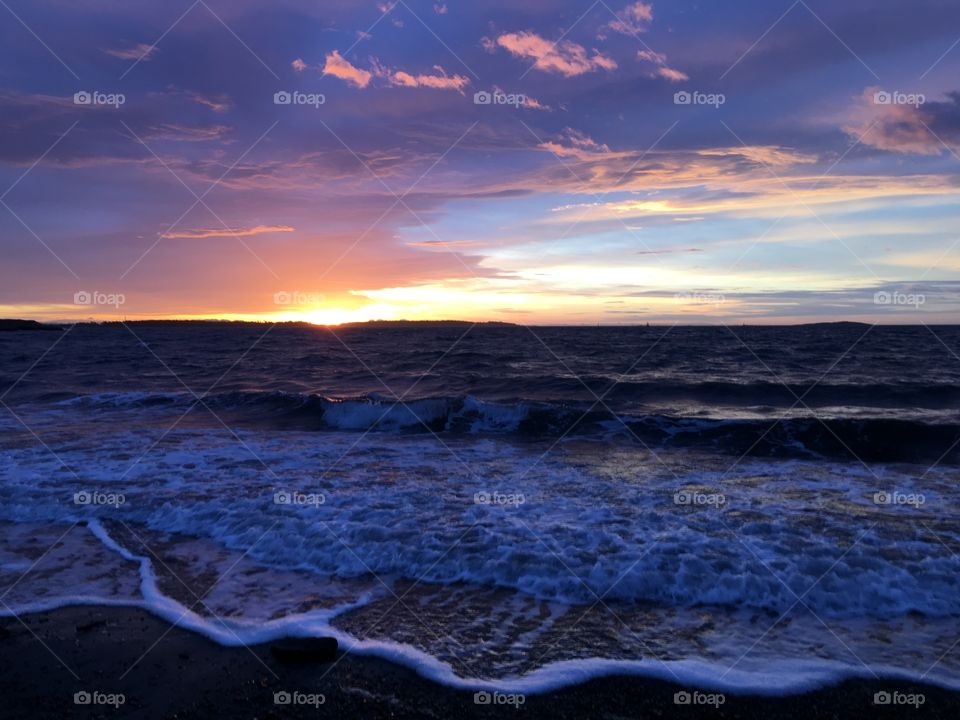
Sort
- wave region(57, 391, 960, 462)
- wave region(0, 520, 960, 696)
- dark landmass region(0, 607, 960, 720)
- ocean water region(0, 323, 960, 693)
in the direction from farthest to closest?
1. wave region(57, 391, 960, 462)
2. ocean water region(0, 323, 960, 693)
3. wave region(0, 520, 960, 696)
4. dark landmass region(0, 607, 960, 720)

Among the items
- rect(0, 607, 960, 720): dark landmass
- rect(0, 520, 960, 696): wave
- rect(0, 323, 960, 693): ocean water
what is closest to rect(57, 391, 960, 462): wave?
rect(0, 323, 960, 693): ocean water

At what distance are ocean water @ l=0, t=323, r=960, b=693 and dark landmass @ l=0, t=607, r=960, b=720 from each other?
21 cm

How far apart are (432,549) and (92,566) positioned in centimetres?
427

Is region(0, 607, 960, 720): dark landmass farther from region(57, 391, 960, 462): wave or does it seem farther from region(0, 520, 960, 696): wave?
region(57, 391, 960, 462): wave

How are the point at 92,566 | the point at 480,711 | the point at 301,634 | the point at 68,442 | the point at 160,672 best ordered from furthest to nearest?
the point at 68,442
the point at 92,566
the point at 301,634
the point at 160,672
the point at 480,711

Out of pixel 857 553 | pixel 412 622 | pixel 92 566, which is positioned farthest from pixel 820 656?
pixel 92 566

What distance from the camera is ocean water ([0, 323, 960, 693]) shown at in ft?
19.2

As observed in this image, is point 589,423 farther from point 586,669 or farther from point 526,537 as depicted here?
point 586,669

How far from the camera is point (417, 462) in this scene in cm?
1416

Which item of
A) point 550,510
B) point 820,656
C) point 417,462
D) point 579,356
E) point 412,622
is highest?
point 579,356

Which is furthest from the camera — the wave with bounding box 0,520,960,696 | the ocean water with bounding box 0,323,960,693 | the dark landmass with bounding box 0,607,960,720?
the ocean water with bounding box 0,323,960,693

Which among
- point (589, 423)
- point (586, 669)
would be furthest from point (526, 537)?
point (589, 423)

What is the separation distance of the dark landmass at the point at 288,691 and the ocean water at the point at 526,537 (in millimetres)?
209

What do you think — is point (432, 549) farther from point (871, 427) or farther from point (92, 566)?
point (871, 427)
